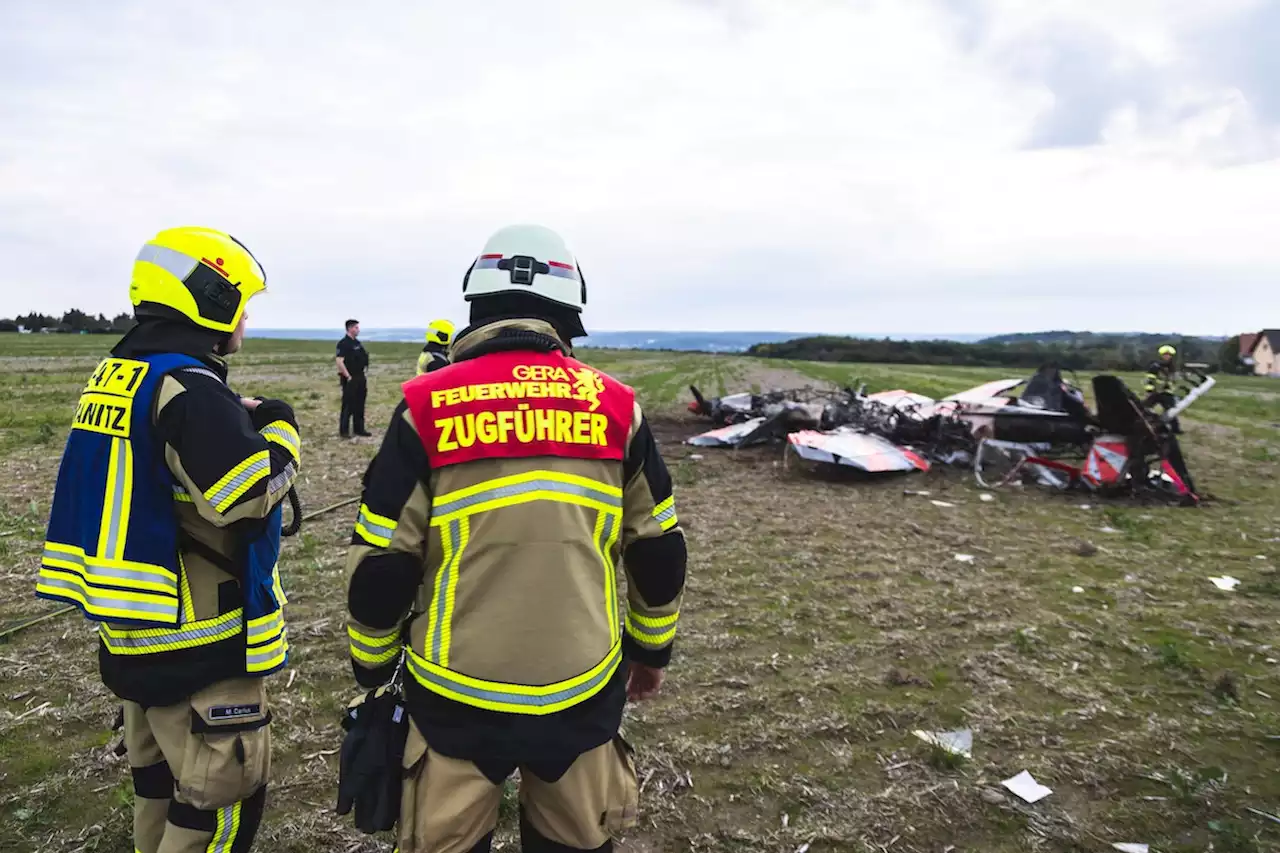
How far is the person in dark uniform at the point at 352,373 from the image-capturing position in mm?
12852

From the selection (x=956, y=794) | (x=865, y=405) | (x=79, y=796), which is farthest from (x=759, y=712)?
(x=865, y=405)

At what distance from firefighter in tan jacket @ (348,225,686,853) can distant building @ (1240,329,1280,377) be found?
258ft

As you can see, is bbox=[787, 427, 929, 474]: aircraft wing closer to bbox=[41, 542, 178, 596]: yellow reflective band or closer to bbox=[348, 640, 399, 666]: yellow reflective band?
bbox=[348, 640, 399, 666]: yellow reflective band

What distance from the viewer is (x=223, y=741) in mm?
2285

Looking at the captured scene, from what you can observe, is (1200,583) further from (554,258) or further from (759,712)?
(554,258)

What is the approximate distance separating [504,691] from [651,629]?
1.97 ft

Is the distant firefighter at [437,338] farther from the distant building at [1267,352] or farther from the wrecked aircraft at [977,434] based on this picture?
the distant building at [1267,352]

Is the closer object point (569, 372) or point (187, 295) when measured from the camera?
point (569, 372)

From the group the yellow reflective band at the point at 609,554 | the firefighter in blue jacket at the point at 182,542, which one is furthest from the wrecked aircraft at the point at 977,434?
the firefighter in blue jacket at the point at 182,542

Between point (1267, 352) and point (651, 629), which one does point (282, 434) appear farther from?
point (1267, 352)

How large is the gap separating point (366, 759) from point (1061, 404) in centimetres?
1372

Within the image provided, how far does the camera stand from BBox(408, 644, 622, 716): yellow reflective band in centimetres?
188

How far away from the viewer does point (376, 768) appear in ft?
6.48

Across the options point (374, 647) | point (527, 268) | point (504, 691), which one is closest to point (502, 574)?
point (504, 691)
